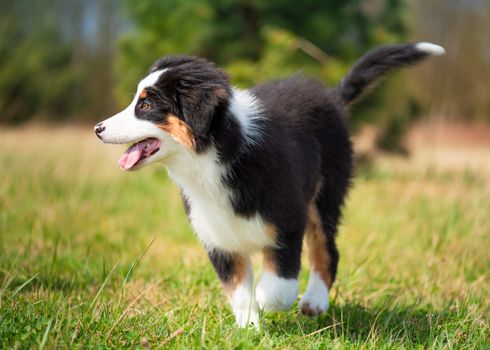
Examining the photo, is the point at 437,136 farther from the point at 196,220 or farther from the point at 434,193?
the point at 196,220

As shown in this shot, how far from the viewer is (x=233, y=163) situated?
329 cm

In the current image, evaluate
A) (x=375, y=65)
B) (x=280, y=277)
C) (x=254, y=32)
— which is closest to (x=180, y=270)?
(x=280, y=277)

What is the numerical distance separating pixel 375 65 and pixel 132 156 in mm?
2243

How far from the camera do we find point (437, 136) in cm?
1867

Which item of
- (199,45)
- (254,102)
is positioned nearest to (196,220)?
(254,102)

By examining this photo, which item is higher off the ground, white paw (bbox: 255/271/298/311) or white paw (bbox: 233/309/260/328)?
white paw (bbox: 255/271/298/311)

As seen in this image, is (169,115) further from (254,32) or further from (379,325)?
(254,32)

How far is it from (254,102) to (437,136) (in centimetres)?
1610

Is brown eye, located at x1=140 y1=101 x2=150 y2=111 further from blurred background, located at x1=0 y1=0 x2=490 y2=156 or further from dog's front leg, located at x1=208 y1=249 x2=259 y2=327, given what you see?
blurred background, located at x1=0 y1=0 x2=490 y2=156

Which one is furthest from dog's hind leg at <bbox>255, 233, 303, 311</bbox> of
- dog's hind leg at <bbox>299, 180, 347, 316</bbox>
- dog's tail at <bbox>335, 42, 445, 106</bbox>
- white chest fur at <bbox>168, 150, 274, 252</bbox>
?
dog's tail at <bbox>335, 42, 445, 106</bbox>

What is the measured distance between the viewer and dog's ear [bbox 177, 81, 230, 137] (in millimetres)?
3119

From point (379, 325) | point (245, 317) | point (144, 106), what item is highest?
point (144, 106)

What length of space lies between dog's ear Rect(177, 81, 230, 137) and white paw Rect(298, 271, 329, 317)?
4.39 feet

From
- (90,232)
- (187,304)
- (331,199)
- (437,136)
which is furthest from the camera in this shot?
(437,136)
